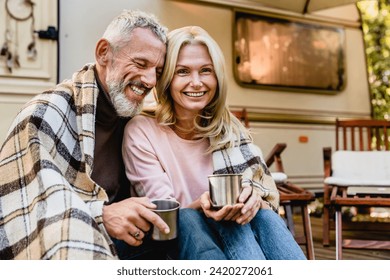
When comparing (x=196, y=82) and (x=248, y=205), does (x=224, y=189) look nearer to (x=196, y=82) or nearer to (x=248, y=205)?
(x=248, y=205)

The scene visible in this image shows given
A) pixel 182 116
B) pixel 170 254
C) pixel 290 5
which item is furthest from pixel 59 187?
pixel 290 5

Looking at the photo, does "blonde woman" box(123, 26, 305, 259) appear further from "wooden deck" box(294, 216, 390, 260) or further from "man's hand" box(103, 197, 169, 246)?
"wooden deck" box(294, 216, 390, 260)

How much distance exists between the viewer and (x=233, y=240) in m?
0.89

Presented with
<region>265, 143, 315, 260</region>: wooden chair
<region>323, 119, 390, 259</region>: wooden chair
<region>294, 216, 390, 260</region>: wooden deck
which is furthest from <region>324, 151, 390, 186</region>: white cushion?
<region>265, 143, 315, 260</region>: wooden chair

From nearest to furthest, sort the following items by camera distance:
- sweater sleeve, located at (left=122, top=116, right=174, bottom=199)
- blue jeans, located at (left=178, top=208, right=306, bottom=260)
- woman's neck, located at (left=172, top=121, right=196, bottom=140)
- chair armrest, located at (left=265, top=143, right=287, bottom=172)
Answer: blue jeans, located at (left=178, top=208, right=306, bottom=260), sweater sleeve, located at (left=122, top=116, right=174, bottom=199), woman's neck, located at (left=172, top=121, right=196, bottom=140), chair armrest, located at (left=265, top=143, right=287, bottom=172)

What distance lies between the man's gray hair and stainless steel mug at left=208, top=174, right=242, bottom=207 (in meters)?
0.38

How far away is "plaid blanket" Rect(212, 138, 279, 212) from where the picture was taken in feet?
3.40

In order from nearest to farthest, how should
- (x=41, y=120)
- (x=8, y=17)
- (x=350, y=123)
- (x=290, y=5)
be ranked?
(x=41, y=120), (x=8, y=17), (x=350, y=123), (x=290, y=5)

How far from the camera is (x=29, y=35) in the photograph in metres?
2.22

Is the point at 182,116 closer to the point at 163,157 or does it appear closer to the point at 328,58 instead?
the point at 163,157

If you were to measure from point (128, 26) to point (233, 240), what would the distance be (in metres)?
0.52

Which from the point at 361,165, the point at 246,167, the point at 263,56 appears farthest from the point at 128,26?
the point at 263,56

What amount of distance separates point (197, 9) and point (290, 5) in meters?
0.64
